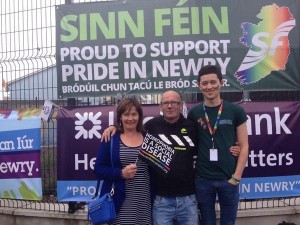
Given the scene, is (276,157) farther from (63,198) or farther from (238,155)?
(63,198)

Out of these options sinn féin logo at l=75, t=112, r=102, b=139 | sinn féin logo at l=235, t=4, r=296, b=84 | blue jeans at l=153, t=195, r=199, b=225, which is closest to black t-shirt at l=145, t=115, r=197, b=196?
blue jeans at l=153, t=195, r=199, b=225

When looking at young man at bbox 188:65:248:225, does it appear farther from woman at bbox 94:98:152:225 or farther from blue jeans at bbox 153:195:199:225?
woman at bbox 94:98:152:225

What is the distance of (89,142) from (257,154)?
7.18 ft

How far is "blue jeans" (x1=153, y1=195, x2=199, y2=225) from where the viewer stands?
3.46 m

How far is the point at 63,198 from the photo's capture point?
210 inches

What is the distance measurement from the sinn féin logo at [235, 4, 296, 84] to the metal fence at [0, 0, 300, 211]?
34 centimetres

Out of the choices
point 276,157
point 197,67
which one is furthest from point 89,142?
point 276,157

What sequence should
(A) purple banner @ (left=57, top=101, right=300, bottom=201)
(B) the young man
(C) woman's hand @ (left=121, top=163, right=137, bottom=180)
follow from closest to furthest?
1. (C) woman's hand @ (left=121, top=163, right=137, bottom=180)
2. (B) the young man
3. (A) purple banner @ (left=57, top=101, right=300, bottom=201)

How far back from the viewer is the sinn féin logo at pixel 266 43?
5.21 metres

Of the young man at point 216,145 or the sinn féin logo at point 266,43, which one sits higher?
the sinn féin logo at point 266,43

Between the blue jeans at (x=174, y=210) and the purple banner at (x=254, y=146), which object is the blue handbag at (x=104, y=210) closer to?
the blue jeans at (x=174, y=210)

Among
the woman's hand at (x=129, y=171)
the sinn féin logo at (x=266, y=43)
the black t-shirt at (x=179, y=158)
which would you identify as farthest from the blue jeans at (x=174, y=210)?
the sinn féin logo at (x=266, y=43)

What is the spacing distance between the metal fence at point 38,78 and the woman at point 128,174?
1973 mm

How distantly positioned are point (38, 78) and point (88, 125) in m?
1.15
